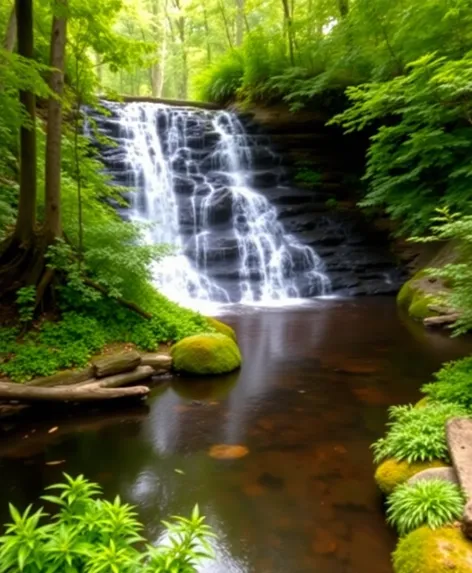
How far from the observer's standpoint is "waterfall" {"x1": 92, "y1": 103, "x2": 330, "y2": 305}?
563 inches

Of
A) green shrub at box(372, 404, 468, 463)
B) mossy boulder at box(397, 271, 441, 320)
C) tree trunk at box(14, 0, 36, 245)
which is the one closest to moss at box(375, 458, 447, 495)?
green shrub at box(372, 404, 468, 463)

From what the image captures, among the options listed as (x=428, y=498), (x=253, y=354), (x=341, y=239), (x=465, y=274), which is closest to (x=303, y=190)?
(x=341, y=239)

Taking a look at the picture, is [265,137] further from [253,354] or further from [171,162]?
[253,354]

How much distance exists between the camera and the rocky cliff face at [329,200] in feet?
50.6

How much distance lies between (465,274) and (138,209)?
1255cm

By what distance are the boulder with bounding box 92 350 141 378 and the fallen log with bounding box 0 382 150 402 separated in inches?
8.4

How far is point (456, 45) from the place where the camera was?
425 inches

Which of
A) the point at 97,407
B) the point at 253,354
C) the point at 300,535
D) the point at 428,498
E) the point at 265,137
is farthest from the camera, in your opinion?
the point at 265,137

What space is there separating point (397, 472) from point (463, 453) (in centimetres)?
55

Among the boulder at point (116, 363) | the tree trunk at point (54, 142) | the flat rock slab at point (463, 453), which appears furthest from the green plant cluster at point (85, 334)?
the flat rock slab at point (463, 453)

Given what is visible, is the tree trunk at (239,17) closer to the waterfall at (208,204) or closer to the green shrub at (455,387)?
the waterfall at (208,204)

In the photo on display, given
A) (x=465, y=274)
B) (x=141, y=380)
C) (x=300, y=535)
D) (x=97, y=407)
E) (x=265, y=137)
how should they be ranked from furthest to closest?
(x=265, y=137) → (x=141, y=380) → (x=97, y=407) → (x=465, y=274) → (x=300, y=535)

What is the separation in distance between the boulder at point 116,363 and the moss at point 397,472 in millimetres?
3618

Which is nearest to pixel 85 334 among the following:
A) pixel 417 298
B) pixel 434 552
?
pixel 434 552
